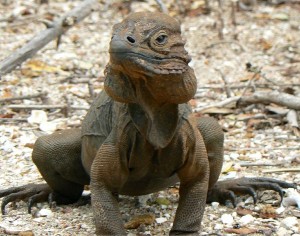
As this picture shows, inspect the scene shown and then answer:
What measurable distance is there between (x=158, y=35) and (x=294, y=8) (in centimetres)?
903

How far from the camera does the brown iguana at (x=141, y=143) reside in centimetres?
402

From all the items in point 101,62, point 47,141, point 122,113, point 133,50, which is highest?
point 133,50

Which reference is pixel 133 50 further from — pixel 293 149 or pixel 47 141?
pixel 293 149

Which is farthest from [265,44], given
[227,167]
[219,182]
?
[219,182]

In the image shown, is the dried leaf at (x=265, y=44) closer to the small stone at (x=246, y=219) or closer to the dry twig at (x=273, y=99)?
the dry twig at (x=273, y=99)

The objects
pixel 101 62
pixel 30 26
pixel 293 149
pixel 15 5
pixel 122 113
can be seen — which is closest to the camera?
pixel 122 113

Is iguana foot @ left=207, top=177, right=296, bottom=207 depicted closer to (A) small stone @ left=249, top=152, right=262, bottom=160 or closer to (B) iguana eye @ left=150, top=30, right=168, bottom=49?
(A) small stone @ left=249, top=152, right=262, bottom=160

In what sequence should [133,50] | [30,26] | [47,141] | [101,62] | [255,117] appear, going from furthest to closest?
[30,26] < [101,62] < [255,117] < [47,141] < [133,50]

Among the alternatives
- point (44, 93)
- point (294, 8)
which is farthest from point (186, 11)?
point (44, 93)

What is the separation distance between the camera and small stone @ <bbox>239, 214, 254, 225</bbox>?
535cm

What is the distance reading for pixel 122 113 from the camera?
4.65m

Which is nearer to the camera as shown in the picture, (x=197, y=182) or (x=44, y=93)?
(x=197, y=182)

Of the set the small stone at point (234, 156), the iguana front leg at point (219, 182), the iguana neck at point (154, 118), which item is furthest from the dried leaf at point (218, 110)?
the iguana neck at point (154, 118)

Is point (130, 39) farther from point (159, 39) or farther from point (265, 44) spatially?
point (265, 44)
